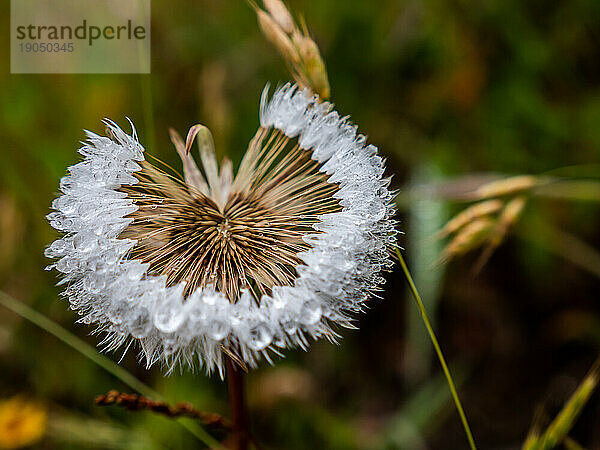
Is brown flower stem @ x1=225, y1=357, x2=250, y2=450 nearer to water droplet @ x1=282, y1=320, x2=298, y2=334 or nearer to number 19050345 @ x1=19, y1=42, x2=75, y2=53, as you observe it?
water droplet @ x1=282, y1=320, x2=298, y2=334

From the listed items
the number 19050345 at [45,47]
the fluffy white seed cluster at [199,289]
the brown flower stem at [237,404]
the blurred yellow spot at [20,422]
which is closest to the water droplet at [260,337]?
the fluffy white seed cluster at [199,289]

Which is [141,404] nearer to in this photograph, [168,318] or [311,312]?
[168,318]

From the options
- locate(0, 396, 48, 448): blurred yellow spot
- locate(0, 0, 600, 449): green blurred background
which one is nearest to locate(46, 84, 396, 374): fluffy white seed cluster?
locate(0, 0, 600, 449): green blurred background

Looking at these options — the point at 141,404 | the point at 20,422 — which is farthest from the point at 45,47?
the point at 141,404

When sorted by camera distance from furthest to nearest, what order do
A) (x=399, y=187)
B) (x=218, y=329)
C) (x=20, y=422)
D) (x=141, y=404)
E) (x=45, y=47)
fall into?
(x=45, y=47)
(x=399, y=187)
(x=20, y=422)
(x=141, y=404)
(x=218, y=329)

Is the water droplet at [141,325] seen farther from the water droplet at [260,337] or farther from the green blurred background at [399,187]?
the green blurred background at [399,187]
